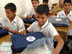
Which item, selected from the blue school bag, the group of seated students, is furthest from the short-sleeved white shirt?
the blue school bag

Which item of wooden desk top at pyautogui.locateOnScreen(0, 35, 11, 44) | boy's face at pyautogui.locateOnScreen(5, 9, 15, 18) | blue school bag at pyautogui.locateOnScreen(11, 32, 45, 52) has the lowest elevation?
wooden desk top at pyautogui.locateOnScreen(0, 35, 11, 44)

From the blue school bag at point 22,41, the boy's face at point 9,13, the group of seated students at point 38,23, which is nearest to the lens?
the blue school bag at point 22,41

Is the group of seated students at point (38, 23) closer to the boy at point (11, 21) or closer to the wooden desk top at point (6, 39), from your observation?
the boy at point (11, 21)

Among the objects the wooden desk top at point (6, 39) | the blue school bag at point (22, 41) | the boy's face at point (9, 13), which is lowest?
the wooden desk top at point (6, 39)

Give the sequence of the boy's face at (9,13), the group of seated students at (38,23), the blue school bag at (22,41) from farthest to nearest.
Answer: the boy's face at (9,13)
the group of seated students at (38,23)
the blue school bag at (22,41)

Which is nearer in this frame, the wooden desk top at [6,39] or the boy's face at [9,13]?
the wooden desk top at [6,39]

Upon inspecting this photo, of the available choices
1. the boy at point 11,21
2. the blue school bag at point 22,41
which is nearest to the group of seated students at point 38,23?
the boy at point 11,21

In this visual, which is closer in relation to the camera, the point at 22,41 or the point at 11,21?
the point at 22,41

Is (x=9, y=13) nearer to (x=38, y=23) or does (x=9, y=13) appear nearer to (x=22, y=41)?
(x=38, y=23)

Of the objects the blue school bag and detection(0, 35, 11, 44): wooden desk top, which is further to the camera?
detection(0, 35, 11, 44): wooden desk top

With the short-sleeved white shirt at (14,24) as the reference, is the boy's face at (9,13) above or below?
above

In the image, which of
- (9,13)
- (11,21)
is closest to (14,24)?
(11,21)

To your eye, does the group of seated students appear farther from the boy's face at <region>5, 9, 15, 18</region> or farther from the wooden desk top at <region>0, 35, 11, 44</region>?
the wooden desk top at <region>0, 35, 11, 44</region>

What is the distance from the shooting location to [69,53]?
1.82m
